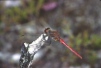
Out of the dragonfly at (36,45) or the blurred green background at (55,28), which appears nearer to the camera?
the dragonfly at (36,45)

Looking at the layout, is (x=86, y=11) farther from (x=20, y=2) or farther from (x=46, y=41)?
(x=46, y=41)

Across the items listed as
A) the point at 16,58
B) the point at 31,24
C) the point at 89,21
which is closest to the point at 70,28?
the point at 89,21

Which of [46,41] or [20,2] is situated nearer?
[46,41]

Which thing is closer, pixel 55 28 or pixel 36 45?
pixel 36 45

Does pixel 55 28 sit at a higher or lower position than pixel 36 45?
higher

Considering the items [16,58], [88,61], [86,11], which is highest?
[86,11]

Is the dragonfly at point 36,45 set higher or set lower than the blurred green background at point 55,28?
lower

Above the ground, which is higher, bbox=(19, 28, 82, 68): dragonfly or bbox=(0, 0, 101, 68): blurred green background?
bbox=(0, 0, 101, 68): blurred green background

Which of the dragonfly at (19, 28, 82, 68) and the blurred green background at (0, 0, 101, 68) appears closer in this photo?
the dragonfly at (19, 28, 82, 68)
